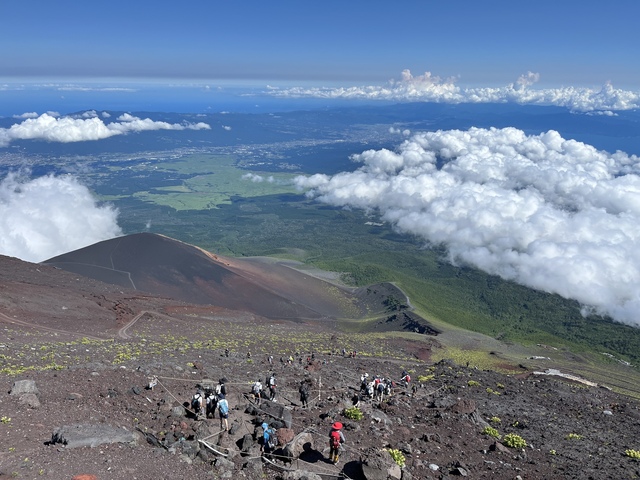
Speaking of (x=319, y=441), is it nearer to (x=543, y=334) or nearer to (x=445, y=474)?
(x=445, y=474)

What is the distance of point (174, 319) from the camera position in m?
47.3

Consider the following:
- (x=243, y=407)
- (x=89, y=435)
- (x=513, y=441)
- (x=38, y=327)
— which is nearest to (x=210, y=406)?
(x=243, y=407)

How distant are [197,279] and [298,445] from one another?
58.8m

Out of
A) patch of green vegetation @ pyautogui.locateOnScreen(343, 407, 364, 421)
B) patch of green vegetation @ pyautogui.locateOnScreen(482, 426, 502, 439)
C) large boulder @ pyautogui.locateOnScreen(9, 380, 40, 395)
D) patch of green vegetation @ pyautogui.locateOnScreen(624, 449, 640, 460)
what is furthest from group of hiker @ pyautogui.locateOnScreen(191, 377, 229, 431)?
patch of green vegetation @ pyautogui.locateOnScreen(624, 449, 640, 460)

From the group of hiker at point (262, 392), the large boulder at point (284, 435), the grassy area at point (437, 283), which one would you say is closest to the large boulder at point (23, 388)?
the group of hiker at point (262, 392)

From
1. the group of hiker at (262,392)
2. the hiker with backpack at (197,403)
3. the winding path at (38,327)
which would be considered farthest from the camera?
the winding path at (38,327)

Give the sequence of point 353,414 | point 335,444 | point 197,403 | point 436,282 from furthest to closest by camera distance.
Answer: point 436,282 < point 353,414 < point 197,403 < point 335,444

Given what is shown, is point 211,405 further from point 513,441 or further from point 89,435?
point 513,441

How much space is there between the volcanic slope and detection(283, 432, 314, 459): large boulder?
50363mm

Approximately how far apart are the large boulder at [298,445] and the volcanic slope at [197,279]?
50.4 m

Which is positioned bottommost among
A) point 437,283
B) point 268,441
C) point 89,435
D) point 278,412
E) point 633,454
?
point 437,283

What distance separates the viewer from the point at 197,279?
72938 millimetres

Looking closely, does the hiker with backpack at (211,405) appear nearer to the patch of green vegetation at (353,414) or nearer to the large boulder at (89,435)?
the large boulder at (89,435)

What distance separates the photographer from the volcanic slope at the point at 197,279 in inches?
2709
